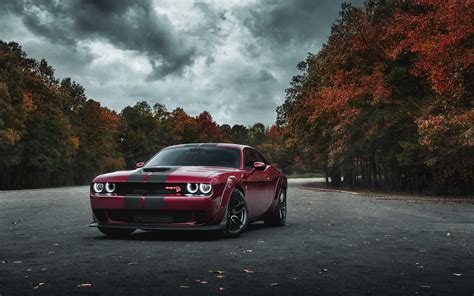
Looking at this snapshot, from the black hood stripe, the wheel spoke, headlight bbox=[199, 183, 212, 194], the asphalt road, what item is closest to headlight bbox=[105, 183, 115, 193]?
the black hood stripe

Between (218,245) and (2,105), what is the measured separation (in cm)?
4828

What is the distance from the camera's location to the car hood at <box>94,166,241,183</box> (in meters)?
9.42

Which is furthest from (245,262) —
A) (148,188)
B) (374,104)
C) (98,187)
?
(374,104)

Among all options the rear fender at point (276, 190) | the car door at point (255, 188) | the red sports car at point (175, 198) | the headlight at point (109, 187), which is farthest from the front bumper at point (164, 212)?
the rear fender at point (276, 190)

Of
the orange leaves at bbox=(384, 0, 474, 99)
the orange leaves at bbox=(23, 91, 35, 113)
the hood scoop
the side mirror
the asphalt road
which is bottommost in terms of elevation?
the asphalt road

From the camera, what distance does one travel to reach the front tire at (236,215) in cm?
1002

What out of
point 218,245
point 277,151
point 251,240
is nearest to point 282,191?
point 251,240

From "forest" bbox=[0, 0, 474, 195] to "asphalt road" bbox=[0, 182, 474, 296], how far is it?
14.0 m

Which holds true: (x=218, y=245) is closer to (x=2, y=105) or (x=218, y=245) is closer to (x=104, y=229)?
(x=104, y=229)

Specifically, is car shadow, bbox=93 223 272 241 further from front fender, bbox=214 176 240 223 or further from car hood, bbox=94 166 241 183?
car hood, bbox=94 166 241 183

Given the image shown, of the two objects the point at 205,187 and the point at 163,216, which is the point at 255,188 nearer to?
the point at 205,187

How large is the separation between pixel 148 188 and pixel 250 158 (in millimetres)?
2890

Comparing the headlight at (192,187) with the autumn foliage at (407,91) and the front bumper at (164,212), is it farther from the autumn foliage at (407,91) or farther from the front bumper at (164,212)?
the autumn foliage at (407,91)

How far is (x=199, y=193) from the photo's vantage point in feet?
31.1
